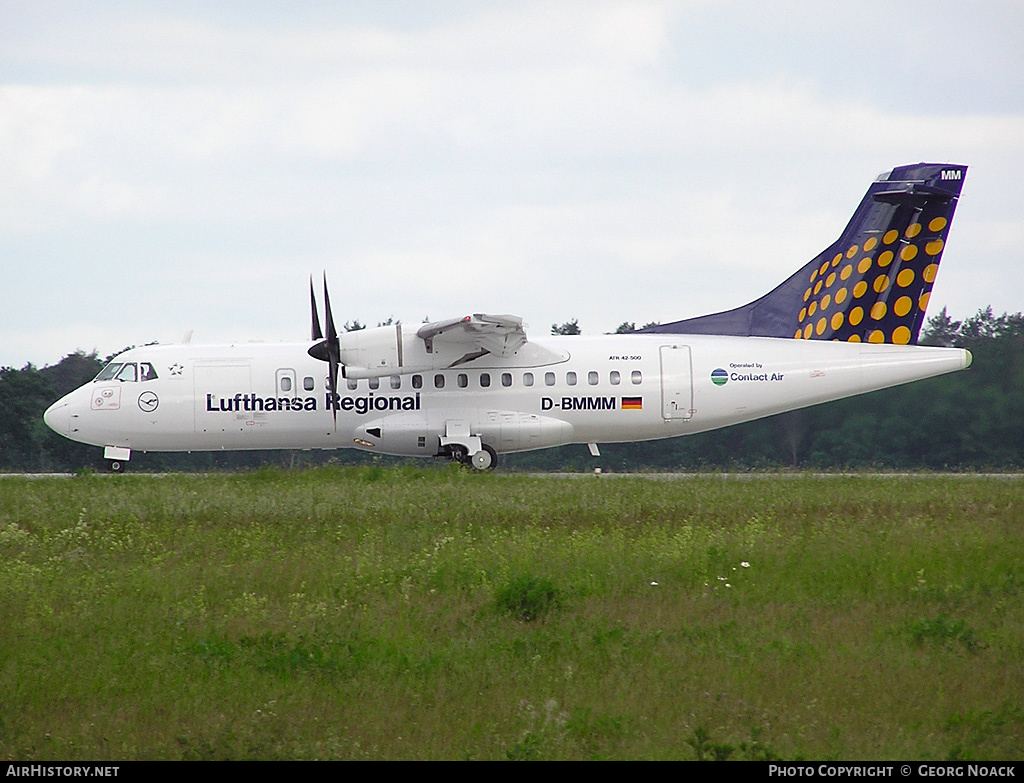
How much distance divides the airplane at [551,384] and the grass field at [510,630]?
23.5 feet

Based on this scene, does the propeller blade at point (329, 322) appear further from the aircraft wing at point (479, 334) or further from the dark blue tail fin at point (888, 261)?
the dark blue tail fin at point (888, 261)

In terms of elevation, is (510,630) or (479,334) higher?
(479,334)

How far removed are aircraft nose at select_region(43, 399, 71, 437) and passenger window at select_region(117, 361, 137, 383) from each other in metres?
1.34

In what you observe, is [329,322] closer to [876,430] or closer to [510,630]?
[510,630]

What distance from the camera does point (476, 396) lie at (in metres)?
23.3

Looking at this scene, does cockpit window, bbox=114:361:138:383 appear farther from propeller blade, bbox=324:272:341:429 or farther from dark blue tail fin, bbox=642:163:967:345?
dark blue tail fin, bbox=642:163:967:345

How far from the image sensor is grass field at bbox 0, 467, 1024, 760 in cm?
786

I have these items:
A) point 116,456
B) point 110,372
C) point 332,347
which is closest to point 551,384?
→ point 332,347

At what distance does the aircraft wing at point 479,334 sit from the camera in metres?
21.7

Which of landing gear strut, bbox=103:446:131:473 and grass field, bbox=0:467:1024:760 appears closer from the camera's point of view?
grass field, bbox=0:467:1024:760

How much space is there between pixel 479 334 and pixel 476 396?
1.55 m

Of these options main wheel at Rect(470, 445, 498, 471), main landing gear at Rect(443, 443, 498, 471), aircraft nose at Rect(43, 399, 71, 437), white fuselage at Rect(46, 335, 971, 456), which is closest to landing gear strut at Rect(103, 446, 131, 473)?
white fuselage at Rect(46, 335, 971, 456)
